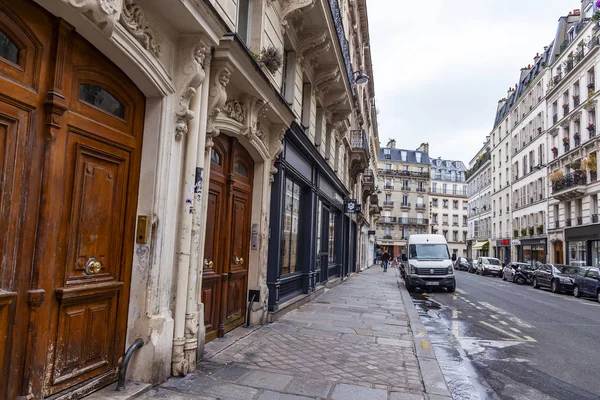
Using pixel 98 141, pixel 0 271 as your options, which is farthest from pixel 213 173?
pixel 0 271

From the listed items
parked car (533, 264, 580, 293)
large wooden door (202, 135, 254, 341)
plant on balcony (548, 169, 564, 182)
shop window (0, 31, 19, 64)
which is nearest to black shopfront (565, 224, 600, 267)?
plant on balcony (548, 169, 564, 182)

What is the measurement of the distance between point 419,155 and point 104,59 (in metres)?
80.9

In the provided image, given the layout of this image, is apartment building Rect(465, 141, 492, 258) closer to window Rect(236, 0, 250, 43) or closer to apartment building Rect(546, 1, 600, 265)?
apartment building Rect(546, 1, 600, 265)

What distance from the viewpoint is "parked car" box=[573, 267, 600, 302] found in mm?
16875

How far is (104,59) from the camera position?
419 cm

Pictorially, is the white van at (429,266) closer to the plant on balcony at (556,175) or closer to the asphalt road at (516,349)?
the asphalt road at (516,349)

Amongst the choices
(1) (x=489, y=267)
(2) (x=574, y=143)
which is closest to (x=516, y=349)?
(2) (x=574, y=143)

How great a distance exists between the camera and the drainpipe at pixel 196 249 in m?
5.11

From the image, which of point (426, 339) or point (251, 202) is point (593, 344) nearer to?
point (426, 339)

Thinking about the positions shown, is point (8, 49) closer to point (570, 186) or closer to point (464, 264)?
point (570, 186)

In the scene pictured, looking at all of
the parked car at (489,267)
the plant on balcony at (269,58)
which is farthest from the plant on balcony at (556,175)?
the plant on balcony at (269,58)

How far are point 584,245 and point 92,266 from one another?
32543 mm

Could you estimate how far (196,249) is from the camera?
5344 millimetres

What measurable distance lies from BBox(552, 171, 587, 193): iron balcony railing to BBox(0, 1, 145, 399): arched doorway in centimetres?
3231
